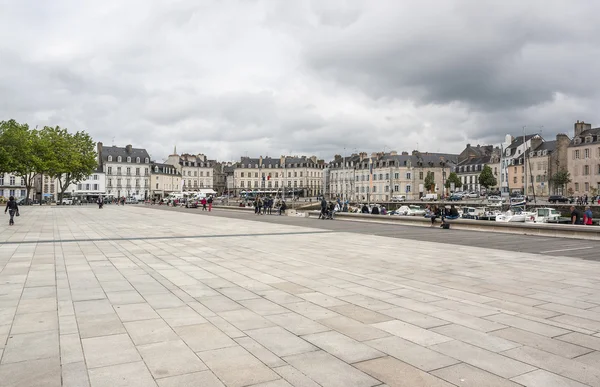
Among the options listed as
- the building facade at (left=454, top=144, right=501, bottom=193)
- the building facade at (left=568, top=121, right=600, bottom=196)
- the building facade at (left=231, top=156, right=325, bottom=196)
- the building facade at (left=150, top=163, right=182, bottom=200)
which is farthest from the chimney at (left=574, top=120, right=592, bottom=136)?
the building facade at (left=150, top=163, right=182, bottom=200)

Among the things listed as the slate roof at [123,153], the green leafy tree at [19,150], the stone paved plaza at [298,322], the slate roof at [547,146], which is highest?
the slate roof at [123,153]

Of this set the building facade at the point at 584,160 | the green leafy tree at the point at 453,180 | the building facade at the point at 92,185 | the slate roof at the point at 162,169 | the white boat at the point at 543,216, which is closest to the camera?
the white boat at the point at 543,216

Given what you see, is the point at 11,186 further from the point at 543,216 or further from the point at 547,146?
the point at 547,146

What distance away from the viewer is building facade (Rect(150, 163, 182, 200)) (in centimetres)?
11294

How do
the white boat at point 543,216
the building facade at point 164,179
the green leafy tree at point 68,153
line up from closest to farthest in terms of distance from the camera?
the white boat at point 543,216 → the green leafy tree at point 68,153 → the building facade at point 164,179

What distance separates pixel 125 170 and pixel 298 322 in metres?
111

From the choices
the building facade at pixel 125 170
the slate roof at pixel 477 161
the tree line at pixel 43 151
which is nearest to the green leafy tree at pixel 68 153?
the tree line at pixel 43 151

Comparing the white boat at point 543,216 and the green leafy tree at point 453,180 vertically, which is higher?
the green leafy tree at point 453,180

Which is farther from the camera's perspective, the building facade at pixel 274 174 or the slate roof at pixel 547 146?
the building facade at pixel 274 174

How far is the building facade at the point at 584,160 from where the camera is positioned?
67.4 meters

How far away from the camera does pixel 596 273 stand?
956cm

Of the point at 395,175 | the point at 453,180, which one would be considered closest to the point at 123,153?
the point at 395,175

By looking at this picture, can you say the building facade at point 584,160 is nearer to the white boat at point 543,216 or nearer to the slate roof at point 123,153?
the white boat at point 543,216

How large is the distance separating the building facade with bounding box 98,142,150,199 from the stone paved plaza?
102655 millimetres
